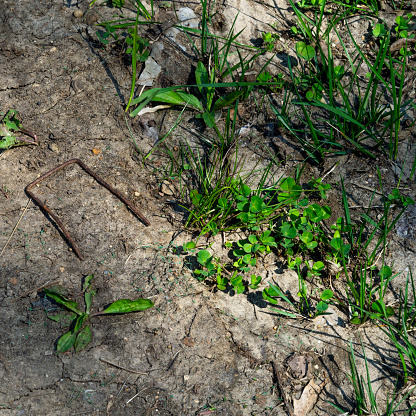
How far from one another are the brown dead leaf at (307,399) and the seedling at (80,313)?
815 millimetres

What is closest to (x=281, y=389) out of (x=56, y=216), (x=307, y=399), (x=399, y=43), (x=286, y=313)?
(x=307, y=399)

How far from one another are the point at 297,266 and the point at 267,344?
16.4 inches

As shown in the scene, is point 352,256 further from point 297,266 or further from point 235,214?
point 235,214

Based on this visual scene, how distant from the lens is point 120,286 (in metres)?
1.87

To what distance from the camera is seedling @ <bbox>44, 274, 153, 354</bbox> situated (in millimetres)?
1715

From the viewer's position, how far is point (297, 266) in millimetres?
1919

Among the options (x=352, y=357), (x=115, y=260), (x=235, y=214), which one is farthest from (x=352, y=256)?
(x=115, y=260)

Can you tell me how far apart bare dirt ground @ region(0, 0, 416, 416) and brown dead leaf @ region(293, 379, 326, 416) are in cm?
2

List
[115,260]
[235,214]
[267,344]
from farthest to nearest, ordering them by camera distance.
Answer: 1. [235,214]
2. [115,260]
3. [267,344]

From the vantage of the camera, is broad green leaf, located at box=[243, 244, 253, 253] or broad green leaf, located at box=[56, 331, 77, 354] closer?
broad green leaf, located at box=[56, 331, 77, 354]

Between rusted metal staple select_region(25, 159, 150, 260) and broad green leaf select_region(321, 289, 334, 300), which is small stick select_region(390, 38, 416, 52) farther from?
rusted metal staple select_region(25, 159, 150, 260)

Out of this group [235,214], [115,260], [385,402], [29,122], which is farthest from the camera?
[29,122]

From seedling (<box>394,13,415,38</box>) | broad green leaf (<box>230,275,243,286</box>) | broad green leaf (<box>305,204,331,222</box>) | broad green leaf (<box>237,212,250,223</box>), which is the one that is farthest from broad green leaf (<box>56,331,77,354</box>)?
seedling (<box>394,13,415,38</box>)

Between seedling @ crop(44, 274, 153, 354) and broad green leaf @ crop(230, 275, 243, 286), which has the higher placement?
broad green leaf @ crop(230, 275, 243, 286)
